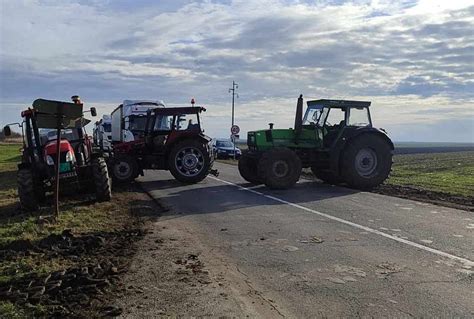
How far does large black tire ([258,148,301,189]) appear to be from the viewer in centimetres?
1512

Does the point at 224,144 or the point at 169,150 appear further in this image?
the point at 224,144

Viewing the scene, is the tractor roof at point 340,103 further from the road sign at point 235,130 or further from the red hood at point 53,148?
the road sign at point 235,130

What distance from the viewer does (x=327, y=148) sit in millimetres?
16312

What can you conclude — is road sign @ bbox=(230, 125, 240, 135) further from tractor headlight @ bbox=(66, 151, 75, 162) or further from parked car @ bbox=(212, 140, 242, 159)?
tractor headlight @ bbox=(66, 151, 75, 162)

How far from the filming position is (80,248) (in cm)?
768

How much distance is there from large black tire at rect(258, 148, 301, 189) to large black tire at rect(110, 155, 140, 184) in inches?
175

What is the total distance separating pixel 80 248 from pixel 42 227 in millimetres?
1912

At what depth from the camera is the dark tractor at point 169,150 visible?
17141mm

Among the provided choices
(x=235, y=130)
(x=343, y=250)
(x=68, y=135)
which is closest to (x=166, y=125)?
(x=68, y=135)

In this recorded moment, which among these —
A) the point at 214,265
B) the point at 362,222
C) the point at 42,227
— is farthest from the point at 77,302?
the point at 362,222

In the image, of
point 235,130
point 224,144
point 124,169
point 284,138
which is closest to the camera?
point 284,138

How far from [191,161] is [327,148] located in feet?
14.3

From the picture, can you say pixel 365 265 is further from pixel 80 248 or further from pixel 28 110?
pixel 28 110

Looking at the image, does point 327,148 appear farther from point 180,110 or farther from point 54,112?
point 54,112
